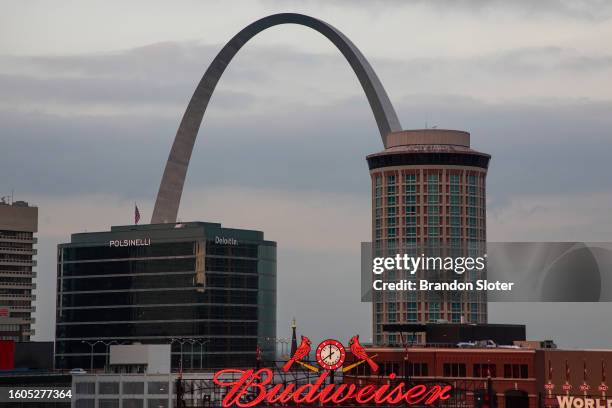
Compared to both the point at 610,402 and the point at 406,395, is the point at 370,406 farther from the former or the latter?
the point at 610,402

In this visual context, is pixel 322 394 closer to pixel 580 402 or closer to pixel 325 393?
pixel 325 393

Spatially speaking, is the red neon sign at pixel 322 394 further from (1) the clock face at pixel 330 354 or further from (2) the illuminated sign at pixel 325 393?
(1) the clock face at pixel 330 354

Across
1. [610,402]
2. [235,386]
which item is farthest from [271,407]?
[610,402]

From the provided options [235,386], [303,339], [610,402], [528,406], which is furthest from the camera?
[528,406]

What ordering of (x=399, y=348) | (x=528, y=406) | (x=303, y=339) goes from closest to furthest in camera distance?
(x=303, y=339)
(x=528, y=406)
(x=399, y=348)

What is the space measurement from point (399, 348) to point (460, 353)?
11.2 meters

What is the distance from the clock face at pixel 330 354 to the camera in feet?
477

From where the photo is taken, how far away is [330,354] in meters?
146

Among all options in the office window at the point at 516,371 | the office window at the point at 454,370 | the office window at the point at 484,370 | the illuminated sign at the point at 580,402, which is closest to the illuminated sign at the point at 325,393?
the illuminated sign at the point at 580,402

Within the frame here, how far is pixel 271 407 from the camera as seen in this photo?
459ft

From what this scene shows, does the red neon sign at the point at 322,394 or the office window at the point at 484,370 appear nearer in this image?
the red neon sign at the point at 322,394

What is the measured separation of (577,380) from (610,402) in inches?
373

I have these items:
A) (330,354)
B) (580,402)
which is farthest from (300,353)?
(580,402)

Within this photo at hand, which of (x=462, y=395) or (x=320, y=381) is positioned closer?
(x=320, y=381)
